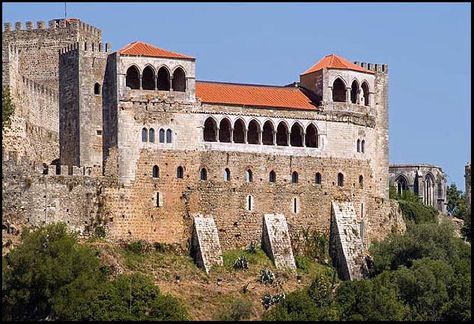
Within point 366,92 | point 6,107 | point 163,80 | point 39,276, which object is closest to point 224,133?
point 163,80

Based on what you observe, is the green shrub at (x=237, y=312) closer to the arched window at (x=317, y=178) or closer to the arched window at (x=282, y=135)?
the arched window at (x=317, y=178)

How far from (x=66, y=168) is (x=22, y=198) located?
3119mm

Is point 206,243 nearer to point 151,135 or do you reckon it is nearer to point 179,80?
point 151,135

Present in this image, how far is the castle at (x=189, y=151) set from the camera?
99.5 meters

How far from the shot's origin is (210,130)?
340ft

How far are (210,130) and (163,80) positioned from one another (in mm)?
3815

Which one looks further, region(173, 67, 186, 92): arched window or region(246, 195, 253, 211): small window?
region(246, 195, 253, 211): small window

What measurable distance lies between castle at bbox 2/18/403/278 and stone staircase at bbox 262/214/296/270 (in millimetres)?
514

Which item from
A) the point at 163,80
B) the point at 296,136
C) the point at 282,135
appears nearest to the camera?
the point at 163,80

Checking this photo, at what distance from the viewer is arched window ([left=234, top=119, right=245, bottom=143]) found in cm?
10400

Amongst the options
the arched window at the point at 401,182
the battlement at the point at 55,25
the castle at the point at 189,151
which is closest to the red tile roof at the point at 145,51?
the castle at the point at 189,151

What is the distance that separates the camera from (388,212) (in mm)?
109500

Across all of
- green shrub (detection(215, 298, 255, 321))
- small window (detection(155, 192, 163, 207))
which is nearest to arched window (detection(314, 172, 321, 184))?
small window (detection(155, 192, 163, 207))

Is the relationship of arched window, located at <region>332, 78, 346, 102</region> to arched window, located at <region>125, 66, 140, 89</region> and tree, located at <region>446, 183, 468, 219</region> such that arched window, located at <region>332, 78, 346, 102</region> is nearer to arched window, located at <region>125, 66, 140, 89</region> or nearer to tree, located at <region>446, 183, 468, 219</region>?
arched window, located at <region>125, 66, 140, 89</region>
